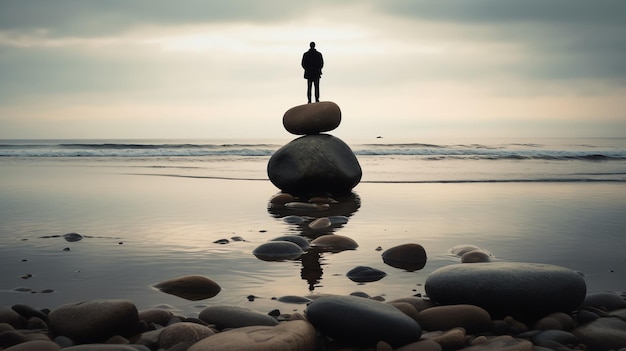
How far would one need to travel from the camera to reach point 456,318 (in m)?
3.88

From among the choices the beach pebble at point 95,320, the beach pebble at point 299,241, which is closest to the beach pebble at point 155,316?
the beach pebble at point 95,320

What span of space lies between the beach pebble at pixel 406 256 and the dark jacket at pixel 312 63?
9.39 metres

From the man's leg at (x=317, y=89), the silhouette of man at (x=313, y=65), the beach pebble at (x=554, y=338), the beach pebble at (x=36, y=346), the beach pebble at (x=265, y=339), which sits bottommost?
the beach pebble at (x=554, y=338)

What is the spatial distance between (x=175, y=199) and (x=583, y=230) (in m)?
7.37

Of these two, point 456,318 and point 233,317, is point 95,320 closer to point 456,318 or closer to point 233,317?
point 233,317

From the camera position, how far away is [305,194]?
12484mm

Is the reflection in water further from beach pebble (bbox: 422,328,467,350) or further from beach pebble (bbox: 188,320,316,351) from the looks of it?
beach pebble (bbox: 422,328,467,350)

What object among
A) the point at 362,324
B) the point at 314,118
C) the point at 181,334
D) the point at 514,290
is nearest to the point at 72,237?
the point at 181,334

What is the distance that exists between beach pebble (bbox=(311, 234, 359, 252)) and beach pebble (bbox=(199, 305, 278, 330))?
8.56ft

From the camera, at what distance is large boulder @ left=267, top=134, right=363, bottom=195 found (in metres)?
12.2

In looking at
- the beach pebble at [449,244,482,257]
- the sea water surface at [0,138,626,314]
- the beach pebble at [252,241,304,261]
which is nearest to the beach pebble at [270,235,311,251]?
the beach pebble at [252,241,304,261]

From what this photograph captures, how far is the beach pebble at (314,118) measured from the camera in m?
13.0

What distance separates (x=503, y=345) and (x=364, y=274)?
1.93 meters

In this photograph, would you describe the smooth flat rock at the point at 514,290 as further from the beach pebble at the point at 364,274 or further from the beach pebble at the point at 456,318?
the beach pebble at the point at 364,274
